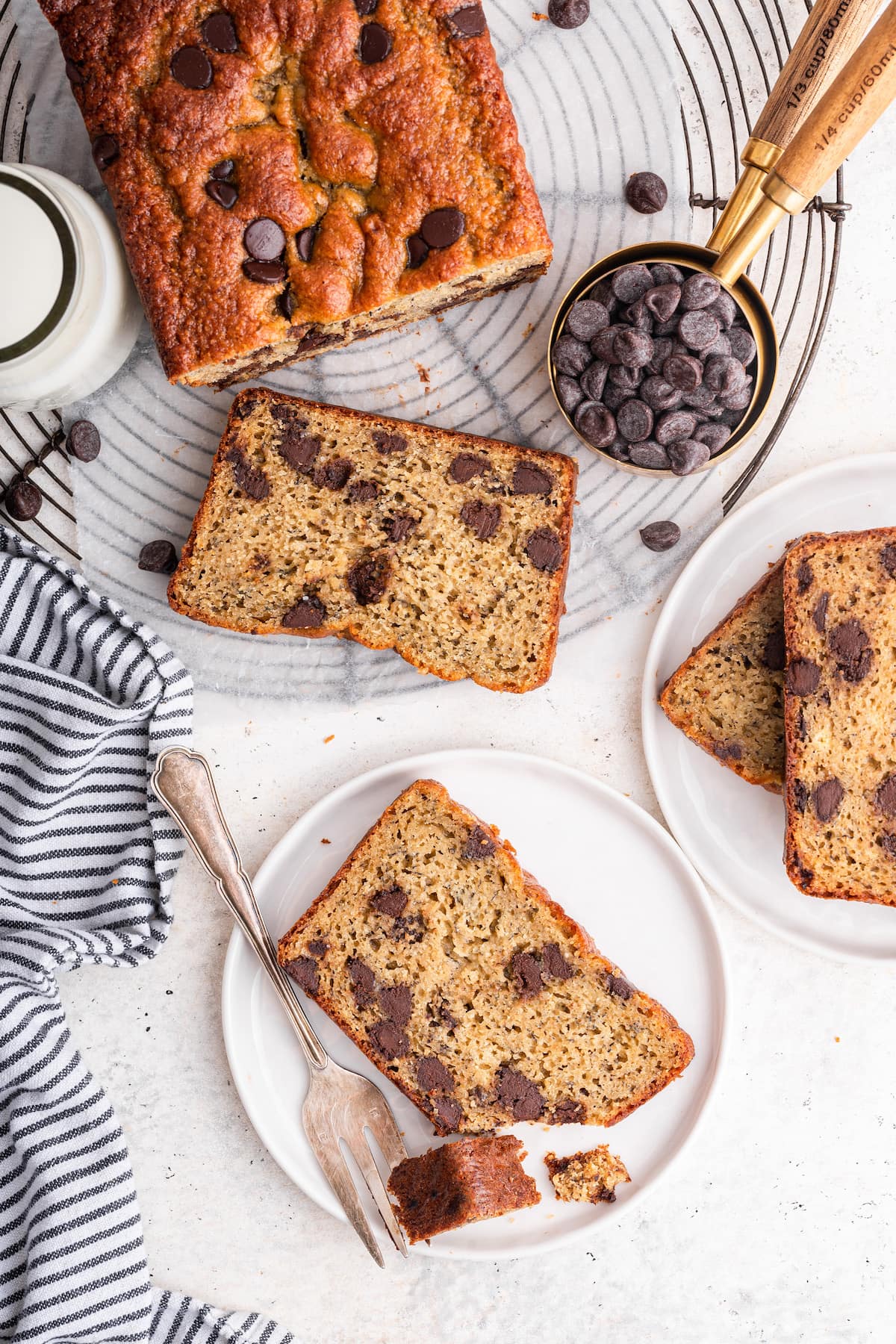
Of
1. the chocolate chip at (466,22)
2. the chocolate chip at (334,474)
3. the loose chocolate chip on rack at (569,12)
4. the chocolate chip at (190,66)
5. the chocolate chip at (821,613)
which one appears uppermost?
the loose chocolate chip on rack at (569,12)

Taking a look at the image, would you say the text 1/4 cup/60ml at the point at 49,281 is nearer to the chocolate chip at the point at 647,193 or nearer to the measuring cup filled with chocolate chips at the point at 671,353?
the measuring cup filled with chocolate chips at the point at 671,353

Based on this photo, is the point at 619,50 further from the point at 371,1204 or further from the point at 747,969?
the point at 371,1204

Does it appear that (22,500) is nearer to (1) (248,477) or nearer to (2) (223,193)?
(1) (248,477)

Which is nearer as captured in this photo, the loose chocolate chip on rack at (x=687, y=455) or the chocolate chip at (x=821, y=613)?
the loose chocolate chip on rack at (x=687, y=455)

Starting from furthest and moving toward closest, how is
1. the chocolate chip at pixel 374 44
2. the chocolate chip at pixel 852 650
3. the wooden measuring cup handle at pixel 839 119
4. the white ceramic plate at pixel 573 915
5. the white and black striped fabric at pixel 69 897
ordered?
1. the white ceramic plate at pixel 573 915
2. the white and black striped fabric at pixel 69 897
3. the chocolate chip at pixel 852 650
4. the chocolate chip at pixel 374 44
5. the wooden measuring cup handle at pixel 839 119

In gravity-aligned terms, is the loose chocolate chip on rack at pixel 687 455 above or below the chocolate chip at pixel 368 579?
above

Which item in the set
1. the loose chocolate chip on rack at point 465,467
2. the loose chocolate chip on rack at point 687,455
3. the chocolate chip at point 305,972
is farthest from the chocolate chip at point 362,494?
the chocolate chip at point 305,972
